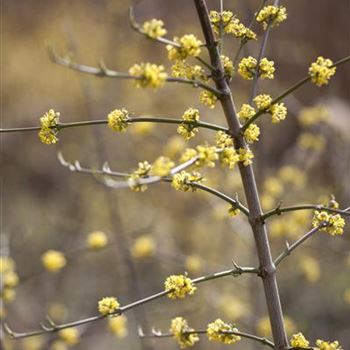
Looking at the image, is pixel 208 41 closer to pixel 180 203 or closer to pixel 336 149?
pixel 336 149

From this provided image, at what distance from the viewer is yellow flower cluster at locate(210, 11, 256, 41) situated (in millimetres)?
1880

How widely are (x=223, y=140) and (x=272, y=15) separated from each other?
1.53ft

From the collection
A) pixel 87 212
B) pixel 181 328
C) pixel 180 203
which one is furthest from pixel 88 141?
pixel 181 328

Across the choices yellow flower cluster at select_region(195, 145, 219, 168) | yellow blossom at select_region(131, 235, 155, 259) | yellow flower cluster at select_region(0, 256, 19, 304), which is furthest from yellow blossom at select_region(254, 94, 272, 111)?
yellow blossom at select_region(131, 235, 155, 259)

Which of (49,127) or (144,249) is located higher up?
(144,249)

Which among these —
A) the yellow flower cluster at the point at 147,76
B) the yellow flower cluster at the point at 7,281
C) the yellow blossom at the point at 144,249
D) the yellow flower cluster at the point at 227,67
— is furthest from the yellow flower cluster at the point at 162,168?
the yellow blossom at the point at 144,249

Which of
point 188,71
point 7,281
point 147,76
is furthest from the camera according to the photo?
point 7,281

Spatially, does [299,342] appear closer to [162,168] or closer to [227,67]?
[162,168]

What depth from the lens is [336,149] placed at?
5.70 m

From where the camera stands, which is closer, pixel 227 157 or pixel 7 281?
pixel 227 157

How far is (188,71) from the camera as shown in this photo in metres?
1.79

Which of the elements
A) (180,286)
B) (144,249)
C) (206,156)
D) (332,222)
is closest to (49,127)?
(206,156)

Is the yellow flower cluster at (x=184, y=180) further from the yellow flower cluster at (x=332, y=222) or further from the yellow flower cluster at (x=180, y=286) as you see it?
the yellow flower cluster at (x=332, y=222)

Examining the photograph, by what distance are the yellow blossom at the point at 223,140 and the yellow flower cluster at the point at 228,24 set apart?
344 millimetres
